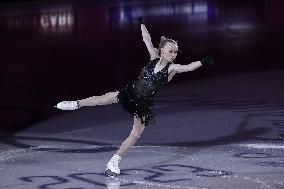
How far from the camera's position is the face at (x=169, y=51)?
6.62 metres

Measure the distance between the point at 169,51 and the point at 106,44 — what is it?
8.63 metres

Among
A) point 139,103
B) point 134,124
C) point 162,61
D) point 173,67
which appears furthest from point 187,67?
point 134,124

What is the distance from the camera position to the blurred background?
1127cm

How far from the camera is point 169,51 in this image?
6641 mm

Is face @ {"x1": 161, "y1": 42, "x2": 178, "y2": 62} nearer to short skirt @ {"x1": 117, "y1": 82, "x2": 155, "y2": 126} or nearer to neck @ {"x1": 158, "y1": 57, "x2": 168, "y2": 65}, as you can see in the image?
neck @ {"x1": 158, "y1": 57, "x2": 168, "y2": 65}

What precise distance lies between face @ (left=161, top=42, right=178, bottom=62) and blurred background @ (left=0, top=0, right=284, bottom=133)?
3136 mm

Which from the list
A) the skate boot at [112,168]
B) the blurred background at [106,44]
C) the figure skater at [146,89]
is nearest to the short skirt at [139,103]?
the figure skater at [146,89]

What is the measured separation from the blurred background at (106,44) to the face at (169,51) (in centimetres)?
314

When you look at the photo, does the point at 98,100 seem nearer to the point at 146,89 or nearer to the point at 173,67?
the point at 146,89

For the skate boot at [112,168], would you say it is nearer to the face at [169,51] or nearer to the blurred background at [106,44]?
the face at [169,51]

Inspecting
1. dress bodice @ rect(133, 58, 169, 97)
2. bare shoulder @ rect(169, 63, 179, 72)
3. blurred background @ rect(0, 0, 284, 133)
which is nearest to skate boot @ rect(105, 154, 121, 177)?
dress bodice @ rect(133, 58, 169, 97)

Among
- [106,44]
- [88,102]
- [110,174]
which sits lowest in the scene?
[106,44]

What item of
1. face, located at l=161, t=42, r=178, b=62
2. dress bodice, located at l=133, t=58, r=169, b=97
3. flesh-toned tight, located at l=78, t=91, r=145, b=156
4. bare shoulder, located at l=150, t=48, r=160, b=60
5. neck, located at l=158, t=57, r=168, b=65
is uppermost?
face, located at l=161, t=42, r=178, b=62

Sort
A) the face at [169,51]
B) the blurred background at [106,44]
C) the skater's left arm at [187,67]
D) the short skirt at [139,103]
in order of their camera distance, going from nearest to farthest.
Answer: the skater's left arm at [187,67], the face at [169,51], the short skirt at [139,103], the blurred background at [106,44]
